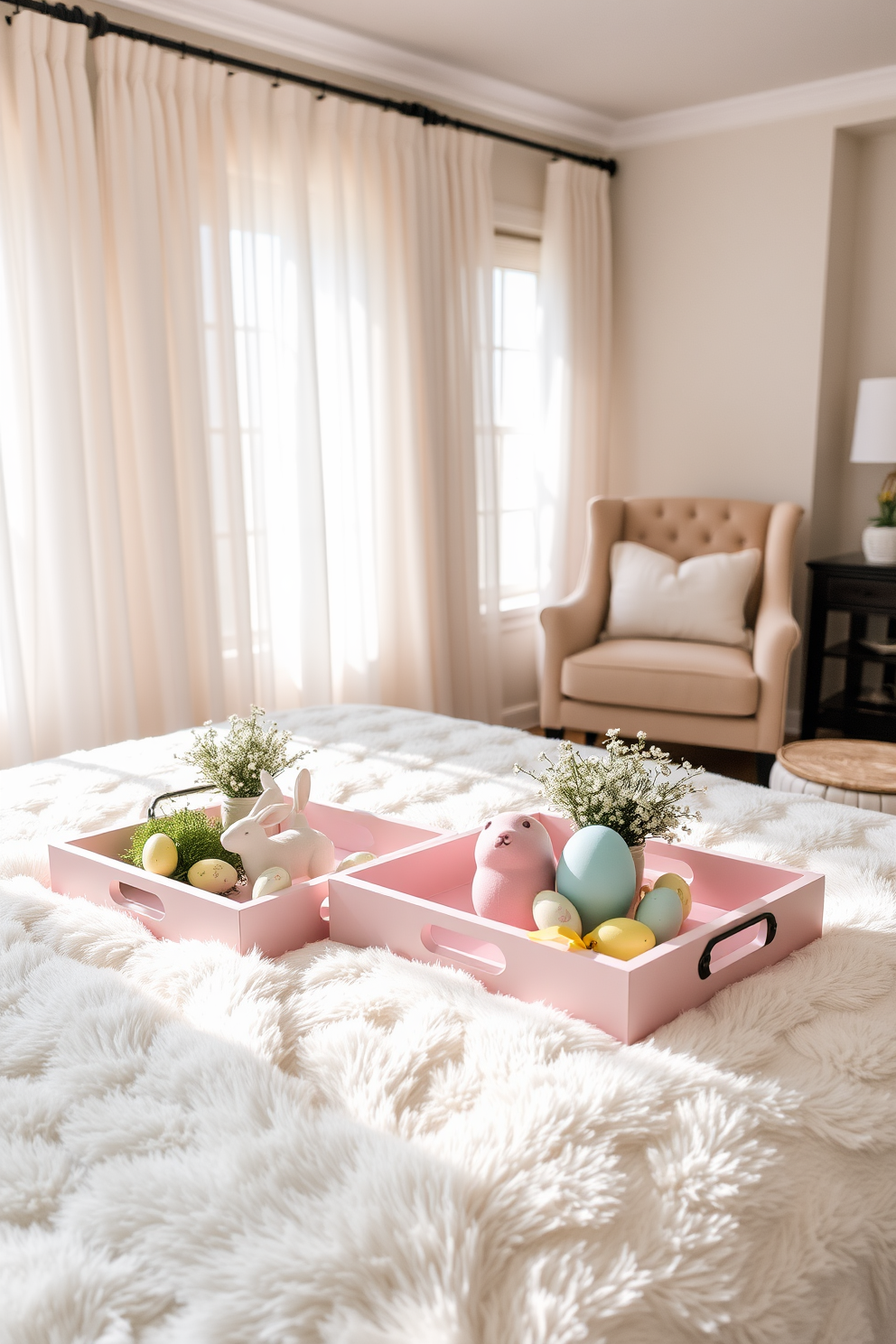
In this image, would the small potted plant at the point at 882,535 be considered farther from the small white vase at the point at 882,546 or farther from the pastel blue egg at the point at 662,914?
the pastel blue egg at the point at 662,914

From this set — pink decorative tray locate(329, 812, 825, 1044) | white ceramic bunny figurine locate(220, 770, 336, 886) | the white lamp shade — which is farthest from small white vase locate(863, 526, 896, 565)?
white ceramic bunny figurine locate(220, 770, 336, 886)

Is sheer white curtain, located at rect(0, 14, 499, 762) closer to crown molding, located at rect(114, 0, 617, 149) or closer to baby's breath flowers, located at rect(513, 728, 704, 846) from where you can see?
crown molding, located at rect(114, 0, 617, 149)

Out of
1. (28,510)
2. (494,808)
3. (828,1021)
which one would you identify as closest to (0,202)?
(28,510)

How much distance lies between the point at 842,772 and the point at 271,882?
1.87 metres

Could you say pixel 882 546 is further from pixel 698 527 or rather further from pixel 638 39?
pixel 638 39

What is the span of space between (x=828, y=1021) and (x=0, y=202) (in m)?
2.94

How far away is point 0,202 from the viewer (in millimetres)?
2953

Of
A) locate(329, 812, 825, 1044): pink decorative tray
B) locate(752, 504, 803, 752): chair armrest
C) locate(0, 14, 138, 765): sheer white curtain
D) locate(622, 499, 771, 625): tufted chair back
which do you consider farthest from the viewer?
locate(622, 499, 771, 625): tufted chair back

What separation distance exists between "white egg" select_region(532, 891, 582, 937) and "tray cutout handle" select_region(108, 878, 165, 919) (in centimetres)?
48

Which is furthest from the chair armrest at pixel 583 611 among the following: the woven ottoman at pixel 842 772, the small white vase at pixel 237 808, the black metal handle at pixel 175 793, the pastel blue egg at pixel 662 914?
the pastel blue egg at pixel 662 914

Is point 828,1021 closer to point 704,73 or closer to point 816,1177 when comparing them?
point 816,1177

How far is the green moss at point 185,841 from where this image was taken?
1.47m

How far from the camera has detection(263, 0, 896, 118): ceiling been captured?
3.54 meters

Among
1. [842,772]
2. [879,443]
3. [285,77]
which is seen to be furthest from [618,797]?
[879,443]
